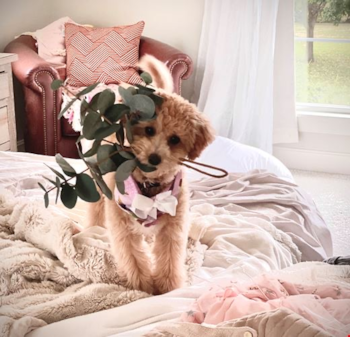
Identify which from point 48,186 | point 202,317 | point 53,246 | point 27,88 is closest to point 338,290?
point 202,317

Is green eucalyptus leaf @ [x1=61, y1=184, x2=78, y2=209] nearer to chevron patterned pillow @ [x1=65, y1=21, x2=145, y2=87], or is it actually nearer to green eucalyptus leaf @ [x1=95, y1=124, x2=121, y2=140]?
green eucalyptus leaf @ [x1=95, y1=124, x2=121, y2=140]

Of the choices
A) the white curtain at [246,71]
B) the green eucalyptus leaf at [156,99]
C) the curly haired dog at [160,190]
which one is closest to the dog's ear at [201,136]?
the curly haired dog at [160,190]

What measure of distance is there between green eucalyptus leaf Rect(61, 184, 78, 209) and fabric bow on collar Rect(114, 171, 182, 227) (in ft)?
0.64

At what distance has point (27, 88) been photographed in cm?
364

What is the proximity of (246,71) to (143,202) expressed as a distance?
2691 millimetres

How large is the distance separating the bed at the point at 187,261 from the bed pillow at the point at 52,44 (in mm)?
1481

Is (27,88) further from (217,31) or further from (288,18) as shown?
(288,18)

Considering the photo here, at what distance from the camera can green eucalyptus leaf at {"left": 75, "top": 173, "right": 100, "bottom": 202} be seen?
125cm

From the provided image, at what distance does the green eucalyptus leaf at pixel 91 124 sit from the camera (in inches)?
49.4

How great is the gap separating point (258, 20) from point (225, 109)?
591 mm

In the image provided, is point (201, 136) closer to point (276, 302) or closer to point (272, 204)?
point (276, 302)

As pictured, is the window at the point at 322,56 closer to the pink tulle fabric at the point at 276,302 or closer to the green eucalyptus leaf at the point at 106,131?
the pink tulle fabric at the point at 276,302

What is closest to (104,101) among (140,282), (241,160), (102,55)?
(140,282)

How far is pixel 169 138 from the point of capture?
1394mm
